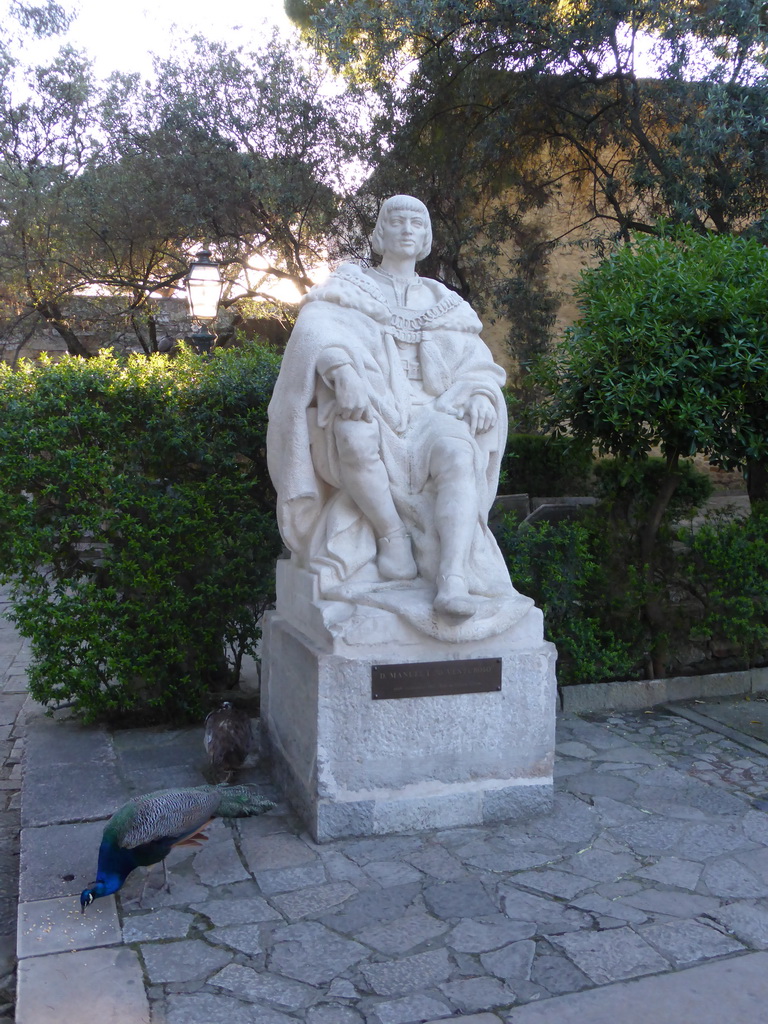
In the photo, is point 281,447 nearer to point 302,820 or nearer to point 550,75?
point 302,820

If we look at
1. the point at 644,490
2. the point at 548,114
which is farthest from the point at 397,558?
the point at 548,114

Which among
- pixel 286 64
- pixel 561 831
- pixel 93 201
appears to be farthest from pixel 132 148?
pixel 561 831

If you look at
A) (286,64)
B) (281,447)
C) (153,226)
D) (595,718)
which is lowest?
(595,718)

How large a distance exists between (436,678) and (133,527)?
1.89 m

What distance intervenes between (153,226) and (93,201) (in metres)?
0.80

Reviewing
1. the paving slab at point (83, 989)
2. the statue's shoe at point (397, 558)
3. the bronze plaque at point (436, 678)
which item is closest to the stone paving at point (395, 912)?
the paving slab at point (83, 989)

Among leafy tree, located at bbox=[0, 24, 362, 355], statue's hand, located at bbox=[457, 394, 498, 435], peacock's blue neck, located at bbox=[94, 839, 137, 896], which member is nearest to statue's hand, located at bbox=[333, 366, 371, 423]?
statue's hand, located at bbox=[457, 394, 498, 435]

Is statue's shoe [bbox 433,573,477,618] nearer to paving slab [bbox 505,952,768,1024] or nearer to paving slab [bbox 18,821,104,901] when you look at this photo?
paving slab [bbox 505,952,768,1024]

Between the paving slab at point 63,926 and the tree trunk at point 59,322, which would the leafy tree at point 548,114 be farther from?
the paving slab at point 63,926

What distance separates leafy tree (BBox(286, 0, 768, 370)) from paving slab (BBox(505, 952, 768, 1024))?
19.4 ft

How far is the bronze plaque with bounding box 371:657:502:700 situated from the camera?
3053 millimetres

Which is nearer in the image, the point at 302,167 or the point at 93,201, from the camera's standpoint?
the point at 302,167

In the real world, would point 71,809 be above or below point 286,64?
below

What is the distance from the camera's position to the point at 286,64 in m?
10.2
